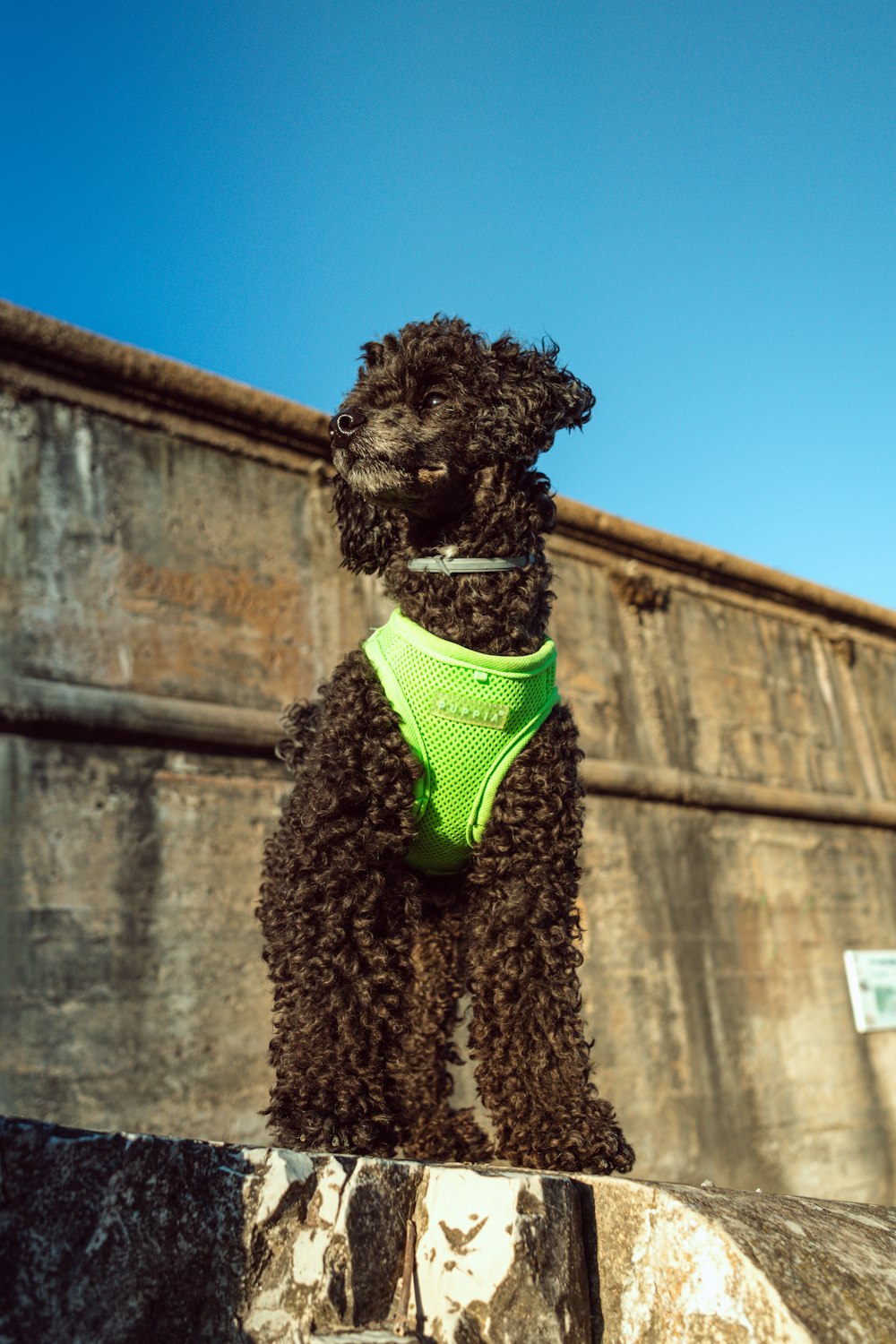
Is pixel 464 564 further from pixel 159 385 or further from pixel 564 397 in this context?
pixel 159 385

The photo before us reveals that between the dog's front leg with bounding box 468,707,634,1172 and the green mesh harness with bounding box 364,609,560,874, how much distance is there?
7 cm

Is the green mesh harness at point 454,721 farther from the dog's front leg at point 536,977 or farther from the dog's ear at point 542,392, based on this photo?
the dog's ear at point 542,392

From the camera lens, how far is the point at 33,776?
528 centimetres

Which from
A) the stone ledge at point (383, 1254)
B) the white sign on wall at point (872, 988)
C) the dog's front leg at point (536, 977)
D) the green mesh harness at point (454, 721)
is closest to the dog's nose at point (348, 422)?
the green mesh harness at point (454, 721)

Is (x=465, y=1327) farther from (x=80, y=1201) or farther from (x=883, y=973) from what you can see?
(x=883, y=973)

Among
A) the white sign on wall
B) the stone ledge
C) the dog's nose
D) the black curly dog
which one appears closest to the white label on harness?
the black curly dog

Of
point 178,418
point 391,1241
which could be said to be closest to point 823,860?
point 178,418

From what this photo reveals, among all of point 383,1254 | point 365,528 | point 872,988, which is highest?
point 365,528

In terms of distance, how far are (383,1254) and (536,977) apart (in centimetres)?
80

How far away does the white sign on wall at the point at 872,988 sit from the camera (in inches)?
350

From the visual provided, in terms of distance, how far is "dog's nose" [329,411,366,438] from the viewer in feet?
8.65

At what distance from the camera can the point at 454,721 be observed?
264 cm

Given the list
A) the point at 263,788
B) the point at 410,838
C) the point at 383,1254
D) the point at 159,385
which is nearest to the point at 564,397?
the point at 410,838

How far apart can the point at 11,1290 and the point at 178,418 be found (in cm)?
556
